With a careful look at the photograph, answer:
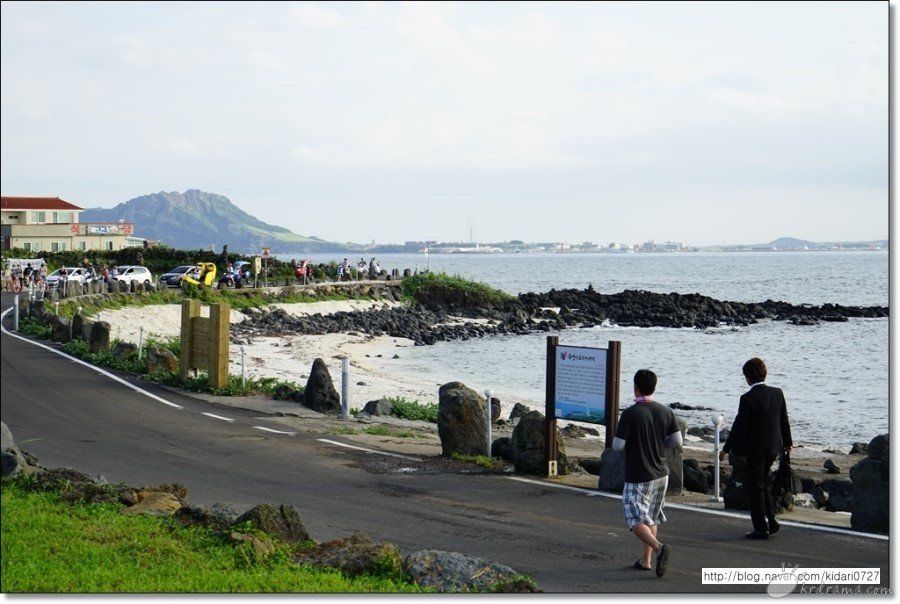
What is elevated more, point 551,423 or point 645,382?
point 645,382

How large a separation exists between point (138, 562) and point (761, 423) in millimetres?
5917

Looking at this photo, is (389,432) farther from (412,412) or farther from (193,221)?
(193,221)

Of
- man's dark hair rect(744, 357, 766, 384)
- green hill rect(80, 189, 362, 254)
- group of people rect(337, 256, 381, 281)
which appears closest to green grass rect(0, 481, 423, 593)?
man's dark hair rect(744, 357, 766, 384)

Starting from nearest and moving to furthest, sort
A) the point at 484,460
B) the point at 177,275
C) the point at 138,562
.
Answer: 1. the point at 138,562
2. the point at 484,460
3. the point at 177,275

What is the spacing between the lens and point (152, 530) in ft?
30.8

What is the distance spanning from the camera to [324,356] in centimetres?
4494

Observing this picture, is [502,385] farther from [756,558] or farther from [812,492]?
[756,558]

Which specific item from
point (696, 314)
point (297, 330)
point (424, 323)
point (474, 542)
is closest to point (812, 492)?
point (474, 542)

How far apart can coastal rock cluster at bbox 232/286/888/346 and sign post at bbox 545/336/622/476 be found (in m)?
35.0

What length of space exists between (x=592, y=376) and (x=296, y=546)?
5985 millimetres

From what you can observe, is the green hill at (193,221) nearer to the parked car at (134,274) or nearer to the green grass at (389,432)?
the parked car at (134,274)

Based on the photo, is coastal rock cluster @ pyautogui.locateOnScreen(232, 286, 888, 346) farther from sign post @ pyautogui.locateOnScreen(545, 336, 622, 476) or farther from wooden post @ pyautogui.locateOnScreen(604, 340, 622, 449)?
wooden post @ pyautogui.locateOnScreen(604, 340, 622, 449)

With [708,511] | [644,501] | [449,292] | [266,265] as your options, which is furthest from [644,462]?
[449,292]

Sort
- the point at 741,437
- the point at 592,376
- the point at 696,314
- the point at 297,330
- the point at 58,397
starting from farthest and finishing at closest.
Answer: the point at 696,314
the point at 297,330
the point at 58,397
the point at 592,376
the point at 741,437
